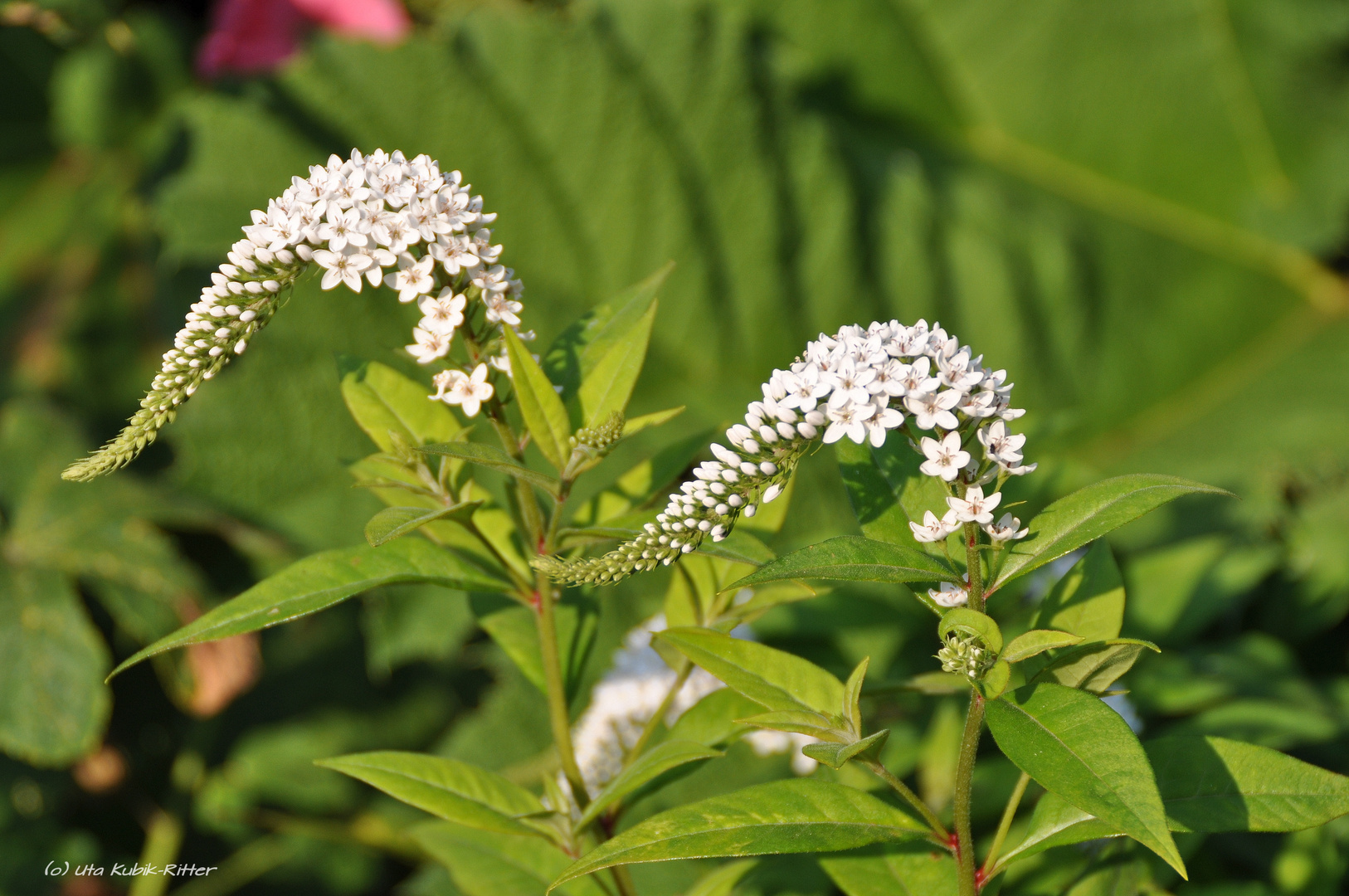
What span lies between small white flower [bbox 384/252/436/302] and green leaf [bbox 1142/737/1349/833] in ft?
1.93

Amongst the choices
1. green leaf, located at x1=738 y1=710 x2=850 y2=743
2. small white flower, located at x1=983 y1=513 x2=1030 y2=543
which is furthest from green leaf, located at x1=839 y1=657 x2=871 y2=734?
small white flower, located at x1=983 y1=513 x2=1030 y2=543

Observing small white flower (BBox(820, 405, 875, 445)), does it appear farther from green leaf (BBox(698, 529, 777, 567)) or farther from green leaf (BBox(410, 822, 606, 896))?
green leaf (BBox(410, 822, 606, 896))

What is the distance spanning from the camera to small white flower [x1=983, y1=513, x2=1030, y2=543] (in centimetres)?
68

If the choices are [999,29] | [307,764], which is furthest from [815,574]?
[999,29]

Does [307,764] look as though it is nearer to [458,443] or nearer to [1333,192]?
[458,443]

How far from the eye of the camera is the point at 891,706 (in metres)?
1.30

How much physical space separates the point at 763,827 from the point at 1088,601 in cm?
31

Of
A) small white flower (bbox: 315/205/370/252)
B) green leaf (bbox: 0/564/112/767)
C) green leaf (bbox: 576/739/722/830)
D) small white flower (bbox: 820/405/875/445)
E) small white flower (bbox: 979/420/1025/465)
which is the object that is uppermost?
small white flower (bbox: 979/420/1025/465)

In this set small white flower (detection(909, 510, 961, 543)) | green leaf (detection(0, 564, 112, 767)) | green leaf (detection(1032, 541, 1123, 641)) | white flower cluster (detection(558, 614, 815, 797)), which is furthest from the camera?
green leaf (detection(0, 564, 112, 767))

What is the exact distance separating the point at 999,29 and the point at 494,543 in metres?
2.10

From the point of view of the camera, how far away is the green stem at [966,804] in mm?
713

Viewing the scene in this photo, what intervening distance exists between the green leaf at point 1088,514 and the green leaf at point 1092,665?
0.07m

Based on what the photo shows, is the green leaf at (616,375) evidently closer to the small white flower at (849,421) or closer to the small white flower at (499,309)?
the small white flower at (499,309)

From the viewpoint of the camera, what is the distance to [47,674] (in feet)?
5.01
